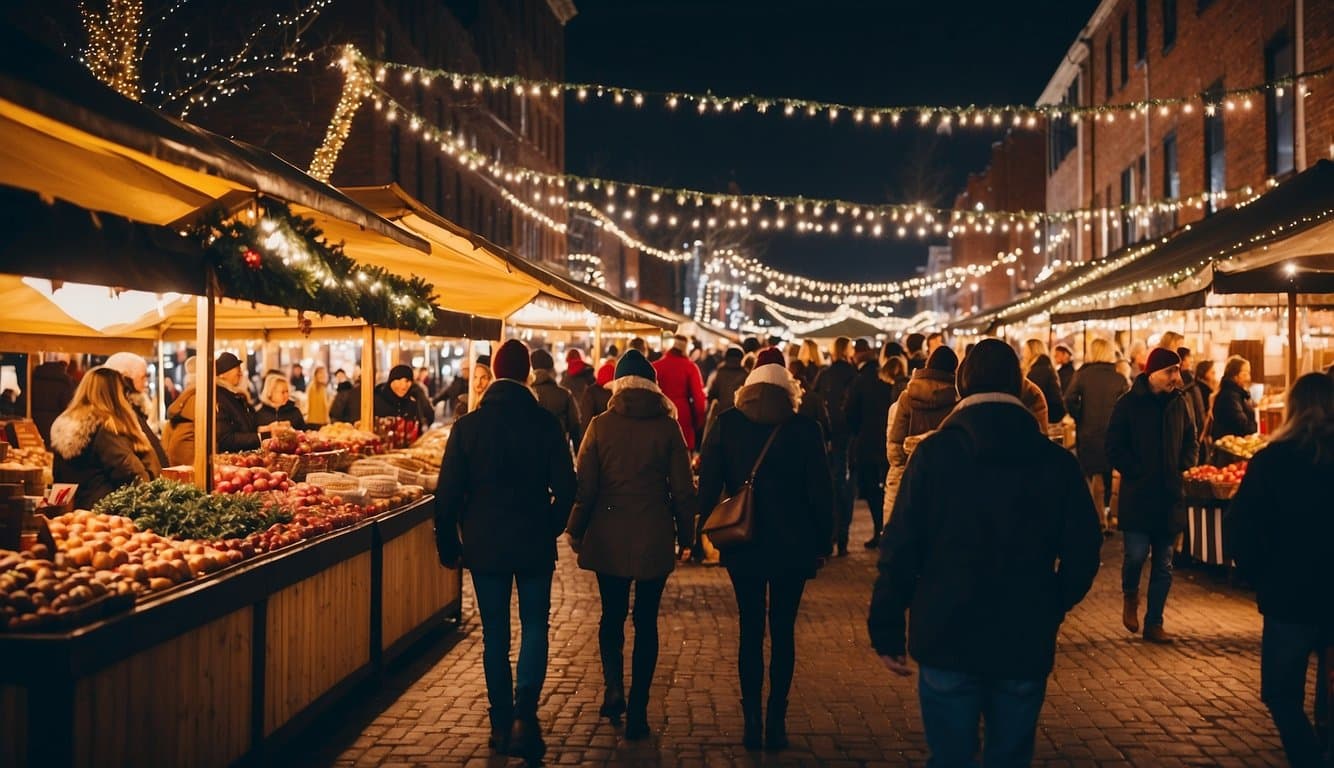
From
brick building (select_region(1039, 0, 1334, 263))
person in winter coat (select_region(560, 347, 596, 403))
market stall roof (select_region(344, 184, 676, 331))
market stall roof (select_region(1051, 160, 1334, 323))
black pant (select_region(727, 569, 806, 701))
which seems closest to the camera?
black pant (select_region(727, 569, 806, 701))

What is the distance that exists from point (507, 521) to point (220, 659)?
1.35 metres

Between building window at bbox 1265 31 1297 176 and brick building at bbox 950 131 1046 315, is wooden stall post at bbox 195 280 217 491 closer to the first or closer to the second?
building window at bbox 1265 31 1297 176

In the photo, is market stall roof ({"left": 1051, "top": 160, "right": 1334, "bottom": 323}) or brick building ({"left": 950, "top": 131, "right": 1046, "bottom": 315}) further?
brick building ({"left": 950, "top": 131, "right": 1046, "bottom": 315})

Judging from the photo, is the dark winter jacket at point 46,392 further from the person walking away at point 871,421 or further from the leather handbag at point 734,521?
the leather handbag at point 734,521

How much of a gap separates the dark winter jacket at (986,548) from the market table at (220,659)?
2645 mm

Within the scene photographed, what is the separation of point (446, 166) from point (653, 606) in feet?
110

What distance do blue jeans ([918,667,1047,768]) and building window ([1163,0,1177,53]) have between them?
24023 millimetres

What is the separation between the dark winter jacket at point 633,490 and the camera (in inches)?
236

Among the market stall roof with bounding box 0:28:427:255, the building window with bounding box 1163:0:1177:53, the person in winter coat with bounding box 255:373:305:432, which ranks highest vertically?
the building window with bounding box 1163:0:1177:53

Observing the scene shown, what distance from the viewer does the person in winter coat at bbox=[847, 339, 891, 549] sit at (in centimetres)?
1212

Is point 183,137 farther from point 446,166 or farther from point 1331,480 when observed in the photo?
point 446,166

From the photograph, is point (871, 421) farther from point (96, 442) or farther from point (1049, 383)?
point (96, 442)

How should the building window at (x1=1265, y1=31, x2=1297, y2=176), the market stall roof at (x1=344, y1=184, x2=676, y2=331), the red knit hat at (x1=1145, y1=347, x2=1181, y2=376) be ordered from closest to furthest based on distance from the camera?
→ the red knit hat at (x1=1145, y1=347, x2=1181, y2=376), the market stall roof at (x1=344, y1=184, x2=676, y2=331), the building window at (x1=1265, y1=31, x2=1297, y2=176)

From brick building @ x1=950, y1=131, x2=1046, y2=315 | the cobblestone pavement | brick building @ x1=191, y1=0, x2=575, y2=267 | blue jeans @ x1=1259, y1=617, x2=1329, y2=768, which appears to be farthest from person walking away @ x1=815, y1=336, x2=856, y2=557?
brick building @ x1=950, y1=131, x2=1046, y2=315
